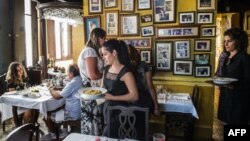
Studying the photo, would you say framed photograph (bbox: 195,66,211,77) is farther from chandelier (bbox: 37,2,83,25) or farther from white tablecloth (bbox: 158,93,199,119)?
chandelier (bbox: 37,2,83,25)

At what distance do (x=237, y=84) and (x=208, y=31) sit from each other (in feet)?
3.69

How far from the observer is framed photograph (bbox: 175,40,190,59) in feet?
12.5

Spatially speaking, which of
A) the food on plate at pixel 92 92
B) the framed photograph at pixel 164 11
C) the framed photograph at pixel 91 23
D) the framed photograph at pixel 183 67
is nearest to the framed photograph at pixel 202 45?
the framed photograph at pixel 183 67

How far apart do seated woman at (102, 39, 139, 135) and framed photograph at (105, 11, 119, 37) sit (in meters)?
1.86

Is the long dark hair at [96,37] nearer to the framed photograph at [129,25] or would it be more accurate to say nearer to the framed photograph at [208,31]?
the framed photograph at [129,25]

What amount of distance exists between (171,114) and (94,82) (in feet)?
3.94

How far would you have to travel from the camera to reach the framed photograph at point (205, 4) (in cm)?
363

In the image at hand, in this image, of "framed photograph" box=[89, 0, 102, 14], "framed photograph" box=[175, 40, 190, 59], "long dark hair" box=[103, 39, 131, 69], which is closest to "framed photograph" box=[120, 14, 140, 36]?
"framed photograph" box=[89, 0, 102, 14]

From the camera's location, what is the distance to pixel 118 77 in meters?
2.27

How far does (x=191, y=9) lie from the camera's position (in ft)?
12.2

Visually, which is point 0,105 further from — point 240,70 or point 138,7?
point 240,70

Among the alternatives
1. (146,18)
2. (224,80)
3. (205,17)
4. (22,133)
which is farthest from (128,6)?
(22,133)

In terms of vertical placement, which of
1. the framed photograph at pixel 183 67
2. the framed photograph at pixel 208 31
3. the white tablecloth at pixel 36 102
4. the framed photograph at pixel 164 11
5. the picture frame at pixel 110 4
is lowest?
the white tablecloth at pixel 36 102

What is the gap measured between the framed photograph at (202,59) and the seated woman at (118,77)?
1782mm
